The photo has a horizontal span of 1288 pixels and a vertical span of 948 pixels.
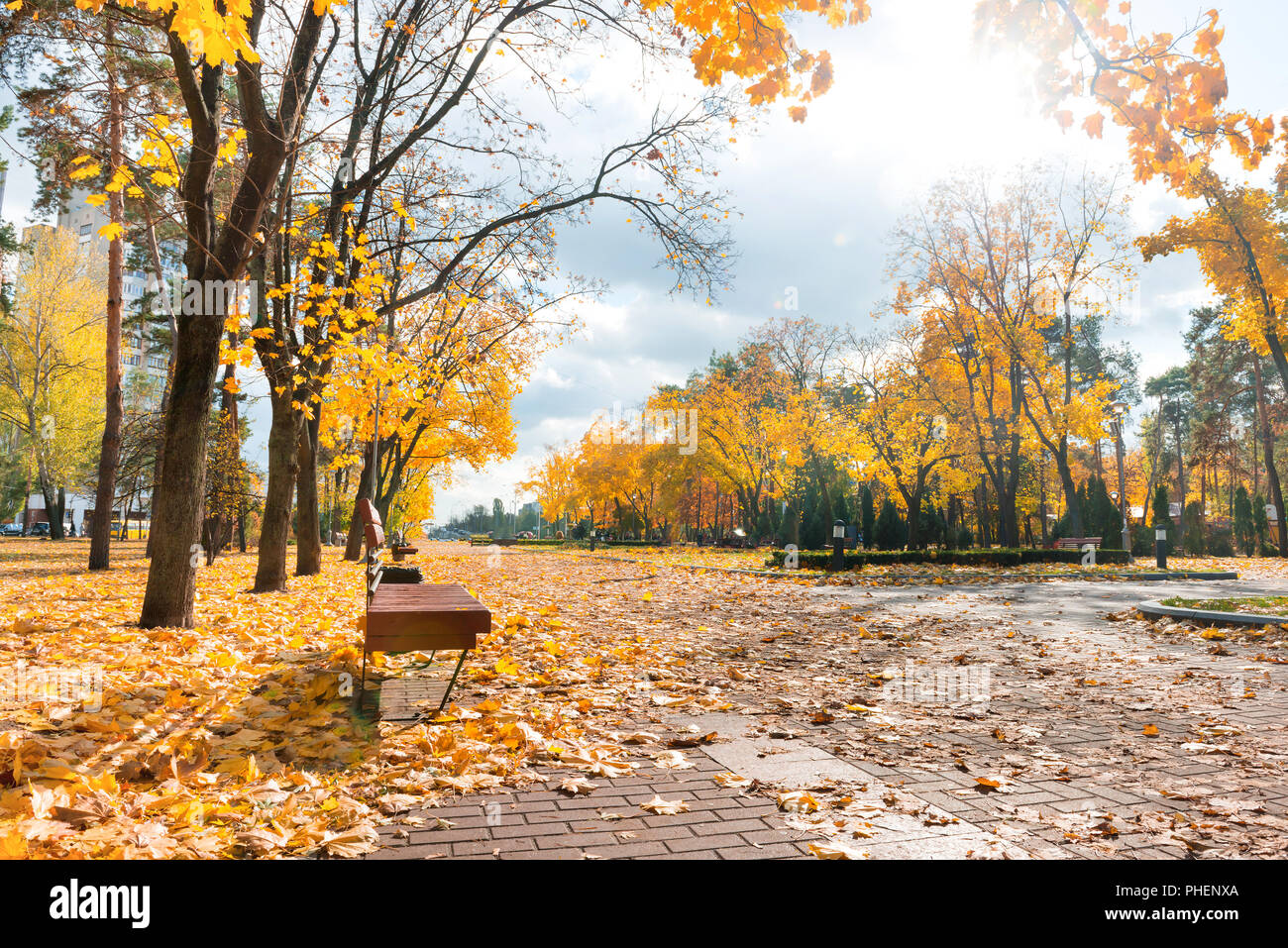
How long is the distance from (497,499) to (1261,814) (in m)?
116

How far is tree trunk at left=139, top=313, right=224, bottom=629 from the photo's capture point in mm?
6750

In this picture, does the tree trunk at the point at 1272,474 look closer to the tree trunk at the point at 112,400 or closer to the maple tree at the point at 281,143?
the maple tree at the point at 281,143

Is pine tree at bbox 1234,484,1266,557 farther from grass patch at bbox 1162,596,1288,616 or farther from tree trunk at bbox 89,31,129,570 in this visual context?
tree trunk at bbox 89,31,129,570

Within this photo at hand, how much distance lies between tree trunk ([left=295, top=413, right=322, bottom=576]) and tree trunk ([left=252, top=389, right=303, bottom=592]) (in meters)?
2.35

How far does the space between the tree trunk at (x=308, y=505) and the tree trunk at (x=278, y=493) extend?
235 centimetres

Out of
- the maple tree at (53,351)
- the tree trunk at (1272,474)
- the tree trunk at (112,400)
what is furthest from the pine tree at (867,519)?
the maple tree at (53,351)

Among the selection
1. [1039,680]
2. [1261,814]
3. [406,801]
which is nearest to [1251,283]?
[1039,680]

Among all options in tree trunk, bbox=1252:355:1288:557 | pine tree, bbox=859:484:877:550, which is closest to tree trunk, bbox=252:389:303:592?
pine tree, bbox=859:484:877:550

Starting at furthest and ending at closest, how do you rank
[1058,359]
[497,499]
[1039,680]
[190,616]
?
[497,499] < [1058,359] < [190,616] < [1039,680]

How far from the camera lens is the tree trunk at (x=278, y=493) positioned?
10773 millimetres

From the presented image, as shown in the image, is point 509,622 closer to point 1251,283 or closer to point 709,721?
point 709,721

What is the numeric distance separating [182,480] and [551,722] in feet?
15.6

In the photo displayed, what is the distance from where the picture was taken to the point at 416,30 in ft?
35.9

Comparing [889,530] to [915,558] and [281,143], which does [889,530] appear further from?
[281,143]
